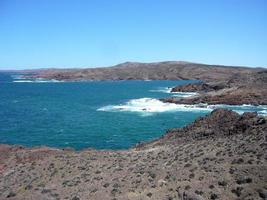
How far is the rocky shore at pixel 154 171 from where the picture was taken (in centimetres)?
2336

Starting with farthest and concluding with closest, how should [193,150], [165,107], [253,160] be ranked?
[165,107] < [193,150] < [253,160]

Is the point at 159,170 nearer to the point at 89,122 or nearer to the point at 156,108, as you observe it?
the point at 89,122

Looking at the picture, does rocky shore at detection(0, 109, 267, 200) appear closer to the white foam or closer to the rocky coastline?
the rocky coastline

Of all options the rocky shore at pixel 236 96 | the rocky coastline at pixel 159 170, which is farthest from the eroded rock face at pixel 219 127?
the rocky shore at pixel 236 96

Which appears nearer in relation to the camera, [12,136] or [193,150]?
[193,150]

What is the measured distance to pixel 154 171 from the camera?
28.5 m

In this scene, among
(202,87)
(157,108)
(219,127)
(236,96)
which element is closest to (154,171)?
(219,127)

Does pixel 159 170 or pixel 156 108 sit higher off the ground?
pixel 159 170

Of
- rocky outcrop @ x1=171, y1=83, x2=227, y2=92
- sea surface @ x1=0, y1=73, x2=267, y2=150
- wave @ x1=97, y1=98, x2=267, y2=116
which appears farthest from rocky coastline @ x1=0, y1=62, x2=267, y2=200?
rocky outcrop @ x1=171, y1=83, x2=227, y2=92

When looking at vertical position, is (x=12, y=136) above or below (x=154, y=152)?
below

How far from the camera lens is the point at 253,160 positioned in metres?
26.9

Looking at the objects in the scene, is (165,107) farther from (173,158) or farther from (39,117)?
(173,158)

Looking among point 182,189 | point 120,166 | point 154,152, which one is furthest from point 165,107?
point 182,189

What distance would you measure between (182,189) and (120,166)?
32.4ft
